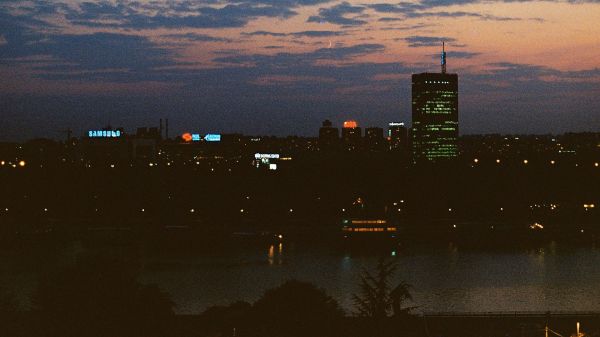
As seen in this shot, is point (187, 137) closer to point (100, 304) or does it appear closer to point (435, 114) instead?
point (435, 114)

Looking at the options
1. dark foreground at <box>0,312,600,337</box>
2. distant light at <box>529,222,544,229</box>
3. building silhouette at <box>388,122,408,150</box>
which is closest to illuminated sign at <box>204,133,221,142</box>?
building silhouette at <box>388,122,408,150</box>

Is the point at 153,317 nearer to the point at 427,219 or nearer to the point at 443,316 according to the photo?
the point at 443,316

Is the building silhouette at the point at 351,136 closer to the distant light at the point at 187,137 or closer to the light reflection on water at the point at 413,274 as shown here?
the distant light at the point at 187,137

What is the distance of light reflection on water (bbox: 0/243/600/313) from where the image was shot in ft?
34.4

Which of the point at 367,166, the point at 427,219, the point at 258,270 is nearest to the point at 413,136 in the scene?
the point at 367,166

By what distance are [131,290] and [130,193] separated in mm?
16957

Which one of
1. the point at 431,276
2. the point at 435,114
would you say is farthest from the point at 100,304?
the point at 435,114

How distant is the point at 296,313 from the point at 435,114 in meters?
41.9

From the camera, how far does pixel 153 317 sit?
6762mm

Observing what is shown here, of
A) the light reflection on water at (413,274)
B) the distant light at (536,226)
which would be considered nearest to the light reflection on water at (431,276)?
the light reflection on water at (413,274)

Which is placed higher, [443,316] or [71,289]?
[71,289]

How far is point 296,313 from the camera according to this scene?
704 centimetres

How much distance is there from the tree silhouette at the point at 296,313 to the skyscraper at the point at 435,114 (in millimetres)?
40367

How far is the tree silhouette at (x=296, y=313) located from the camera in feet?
22.1
